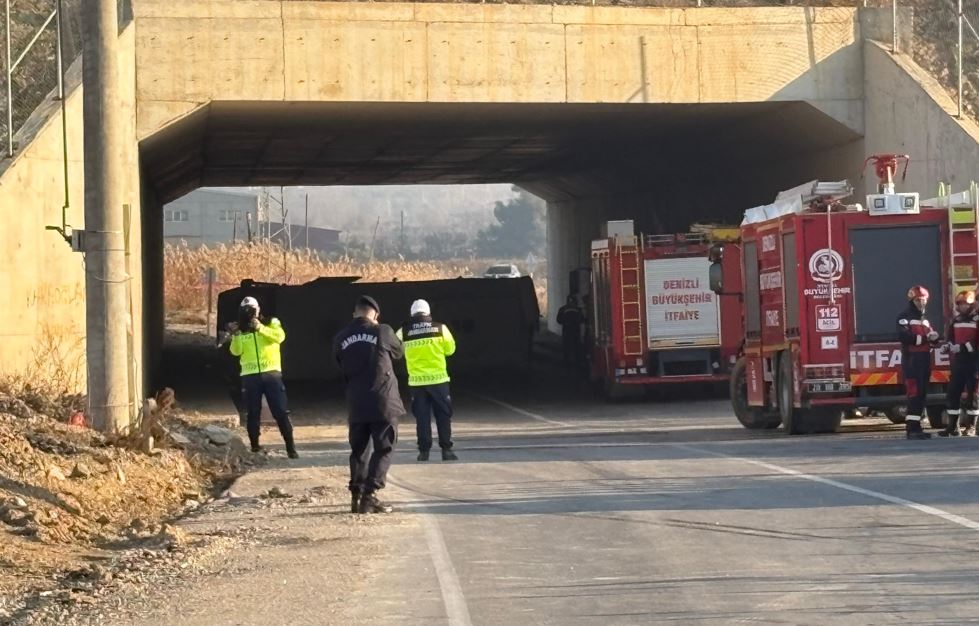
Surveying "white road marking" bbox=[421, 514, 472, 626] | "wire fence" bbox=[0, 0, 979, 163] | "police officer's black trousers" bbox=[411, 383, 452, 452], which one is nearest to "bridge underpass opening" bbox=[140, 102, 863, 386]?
"wire fence" bbox=[0, 0, 979, 163]

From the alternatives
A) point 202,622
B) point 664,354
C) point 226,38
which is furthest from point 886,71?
point 202,622

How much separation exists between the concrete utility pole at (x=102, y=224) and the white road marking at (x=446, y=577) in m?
4.58

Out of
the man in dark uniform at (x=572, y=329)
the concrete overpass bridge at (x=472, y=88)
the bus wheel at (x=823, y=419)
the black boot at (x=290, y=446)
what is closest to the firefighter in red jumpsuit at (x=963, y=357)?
the bus wheel at (x=823, y=419)

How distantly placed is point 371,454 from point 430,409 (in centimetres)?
444

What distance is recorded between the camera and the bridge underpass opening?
27.1 meters

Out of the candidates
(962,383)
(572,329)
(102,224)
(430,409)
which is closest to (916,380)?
(962,383)

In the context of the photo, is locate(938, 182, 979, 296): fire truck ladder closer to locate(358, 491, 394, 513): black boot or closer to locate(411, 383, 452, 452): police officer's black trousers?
locate(411, 383, 452, 452): police officer's black trousers

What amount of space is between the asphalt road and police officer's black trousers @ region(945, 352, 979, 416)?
0.96 metres

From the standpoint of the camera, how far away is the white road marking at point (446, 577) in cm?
830

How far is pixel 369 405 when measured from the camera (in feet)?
41.4

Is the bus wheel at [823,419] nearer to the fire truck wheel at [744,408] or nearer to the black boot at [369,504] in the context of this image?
the fire truck wheel at [744,408]

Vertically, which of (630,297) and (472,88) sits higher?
(472,88)

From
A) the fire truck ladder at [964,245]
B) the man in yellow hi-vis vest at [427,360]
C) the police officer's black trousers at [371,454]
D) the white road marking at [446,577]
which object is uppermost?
the fire truck ladder at [964,245]

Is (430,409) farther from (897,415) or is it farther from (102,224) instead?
(897,415)
